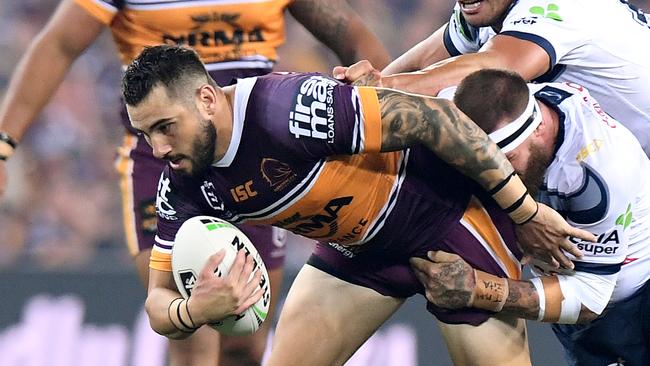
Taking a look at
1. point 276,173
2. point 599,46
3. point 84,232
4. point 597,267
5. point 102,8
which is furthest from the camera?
point 84,232

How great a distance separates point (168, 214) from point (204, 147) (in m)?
0.34

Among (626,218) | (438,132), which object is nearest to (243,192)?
(438,132)

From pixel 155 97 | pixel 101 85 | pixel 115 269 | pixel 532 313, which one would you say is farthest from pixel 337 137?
pixel 101 85

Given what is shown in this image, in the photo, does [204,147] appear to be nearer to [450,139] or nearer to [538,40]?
[450,139]

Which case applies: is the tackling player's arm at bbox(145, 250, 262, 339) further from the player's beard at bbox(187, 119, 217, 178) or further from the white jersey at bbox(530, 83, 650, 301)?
the white jersey at bbox(530, 83, 650, 301)

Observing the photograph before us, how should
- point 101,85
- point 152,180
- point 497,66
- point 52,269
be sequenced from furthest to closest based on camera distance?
1. point 101,85
2. point 52,269
3. point 152,180
4. point 497,66

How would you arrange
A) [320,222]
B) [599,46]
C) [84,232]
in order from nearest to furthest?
[320,222], [599,46], [84,232]

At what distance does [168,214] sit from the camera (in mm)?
3998

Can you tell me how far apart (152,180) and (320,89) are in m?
1.18

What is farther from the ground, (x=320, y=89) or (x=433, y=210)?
(x=320, y=89)

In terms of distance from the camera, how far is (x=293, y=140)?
12.2ft

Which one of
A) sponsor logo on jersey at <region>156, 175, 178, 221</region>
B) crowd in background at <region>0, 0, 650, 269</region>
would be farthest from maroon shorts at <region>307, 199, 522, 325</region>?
crowd in background at <region>0, 0, 650, 269</region>

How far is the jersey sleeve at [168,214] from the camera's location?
3961 millimetres

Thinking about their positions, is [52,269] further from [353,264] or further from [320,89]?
[320,89]
